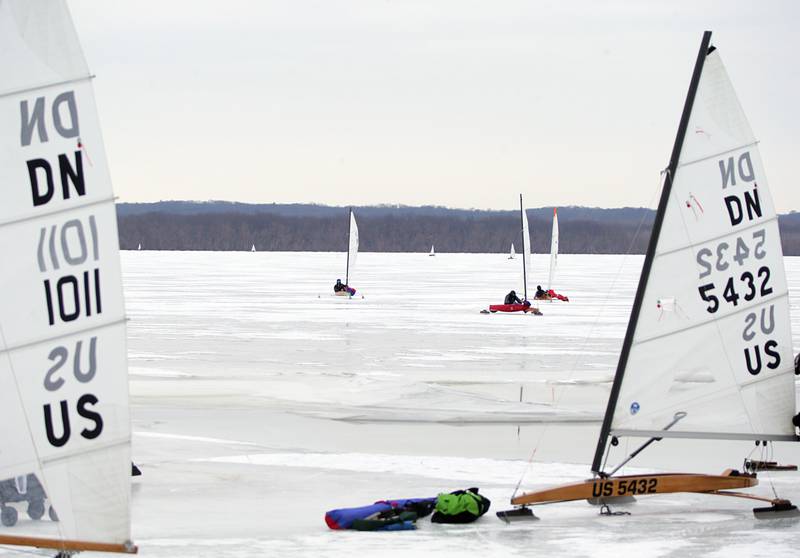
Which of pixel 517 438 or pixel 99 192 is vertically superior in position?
pixel 99 192

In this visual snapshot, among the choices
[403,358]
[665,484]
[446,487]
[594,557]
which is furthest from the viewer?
[403,358]

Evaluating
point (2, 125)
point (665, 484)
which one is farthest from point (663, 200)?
point (2, 125)

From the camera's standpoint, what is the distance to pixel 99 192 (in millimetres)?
7289

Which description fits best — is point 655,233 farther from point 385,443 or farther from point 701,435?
point 385,443

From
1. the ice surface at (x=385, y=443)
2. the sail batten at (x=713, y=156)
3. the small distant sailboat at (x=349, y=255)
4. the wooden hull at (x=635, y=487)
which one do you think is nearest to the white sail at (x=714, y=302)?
the sail batten at (x=713, y=156)

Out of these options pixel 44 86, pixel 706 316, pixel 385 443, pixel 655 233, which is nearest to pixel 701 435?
pixel 706 316

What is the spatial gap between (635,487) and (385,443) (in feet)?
13.7

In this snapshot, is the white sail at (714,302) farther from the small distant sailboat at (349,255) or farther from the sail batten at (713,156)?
the small distant sailboat at (349,255)

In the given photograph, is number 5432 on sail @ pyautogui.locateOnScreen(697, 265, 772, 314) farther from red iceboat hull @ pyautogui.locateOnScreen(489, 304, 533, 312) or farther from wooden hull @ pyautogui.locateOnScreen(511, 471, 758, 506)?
red iceboat hull @ pyautogui.locateOnScreen(489, 304, 533, 312)

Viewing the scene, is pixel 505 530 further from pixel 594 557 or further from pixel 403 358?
pixel 403 358

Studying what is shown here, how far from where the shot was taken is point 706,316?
11.0m

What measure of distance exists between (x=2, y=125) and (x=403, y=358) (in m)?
16.3

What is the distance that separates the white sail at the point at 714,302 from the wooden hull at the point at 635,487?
39 centimetres

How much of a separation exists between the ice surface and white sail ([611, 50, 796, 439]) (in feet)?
2.75
